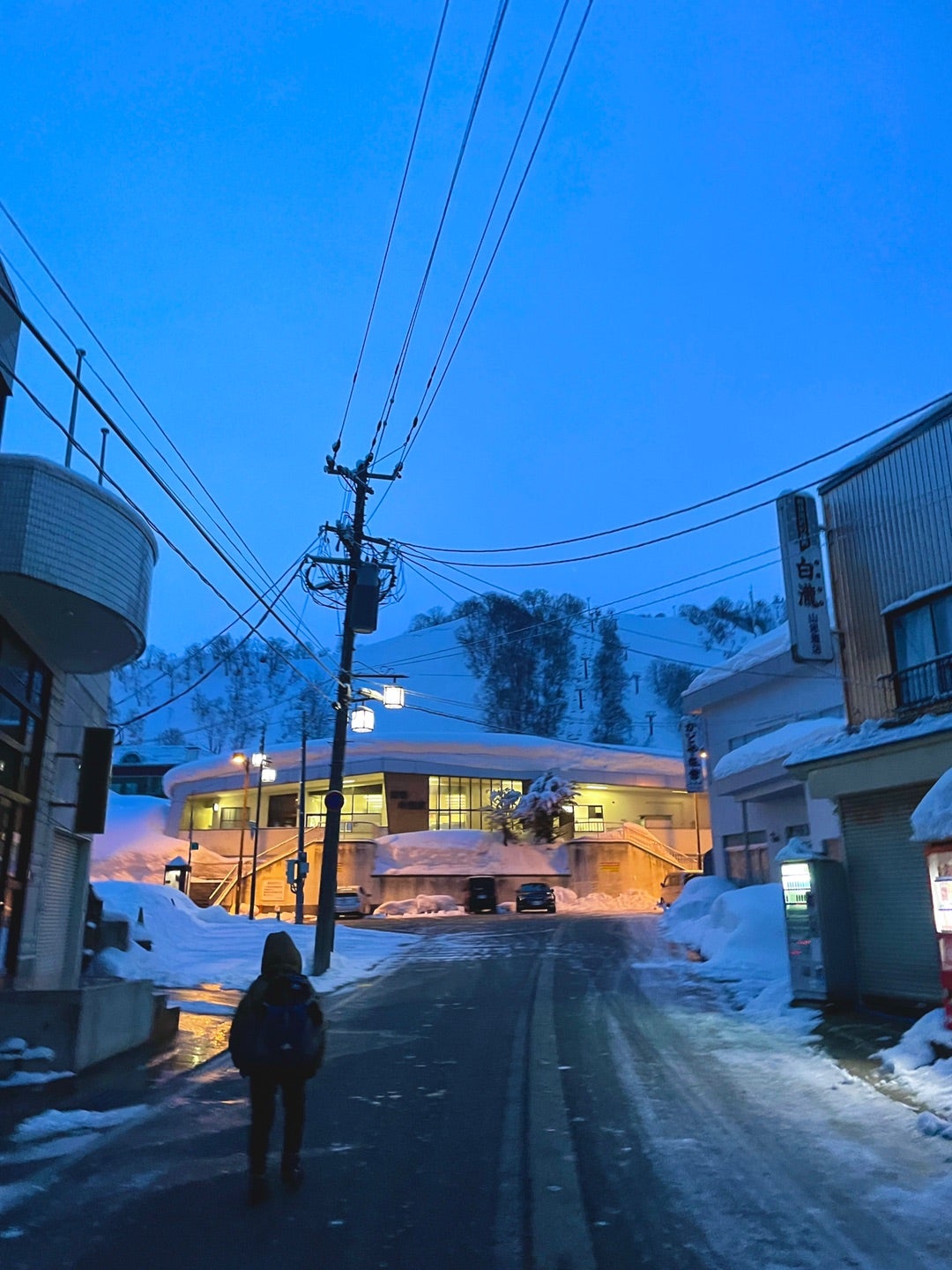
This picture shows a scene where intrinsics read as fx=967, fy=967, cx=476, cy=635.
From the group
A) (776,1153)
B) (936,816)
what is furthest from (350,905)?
(776,1153)

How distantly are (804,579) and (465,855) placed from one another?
41.8 m

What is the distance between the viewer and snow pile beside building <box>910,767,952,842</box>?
9.62 m

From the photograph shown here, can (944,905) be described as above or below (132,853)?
below

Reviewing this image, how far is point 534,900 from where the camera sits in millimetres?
43625

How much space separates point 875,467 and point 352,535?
35.5ft

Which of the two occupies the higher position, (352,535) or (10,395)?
(352,535)

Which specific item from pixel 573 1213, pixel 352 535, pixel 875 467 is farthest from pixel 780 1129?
pixel 352 535

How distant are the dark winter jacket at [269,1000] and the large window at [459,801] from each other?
58.1 m

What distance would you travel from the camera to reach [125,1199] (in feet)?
17.8

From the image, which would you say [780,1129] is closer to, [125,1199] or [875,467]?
[125,1199]

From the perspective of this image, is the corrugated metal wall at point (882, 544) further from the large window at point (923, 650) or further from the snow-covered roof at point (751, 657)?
the snow-covered roof at point (751, 657)

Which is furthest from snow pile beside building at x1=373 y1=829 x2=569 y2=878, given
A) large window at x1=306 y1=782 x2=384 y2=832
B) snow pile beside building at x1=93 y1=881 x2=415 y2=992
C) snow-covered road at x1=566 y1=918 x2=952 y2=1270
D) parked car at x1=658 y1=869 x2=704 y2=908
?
snow-covered road at x1=566 y1=918 x2=952 y2=1270

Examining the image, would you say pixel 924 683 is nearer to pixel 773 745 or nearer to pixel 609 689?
pixel 773 745

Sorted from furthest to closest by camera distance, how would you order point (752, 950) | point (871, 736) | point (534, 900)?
point (534, 900), point (752, 950), point (871, 736)
